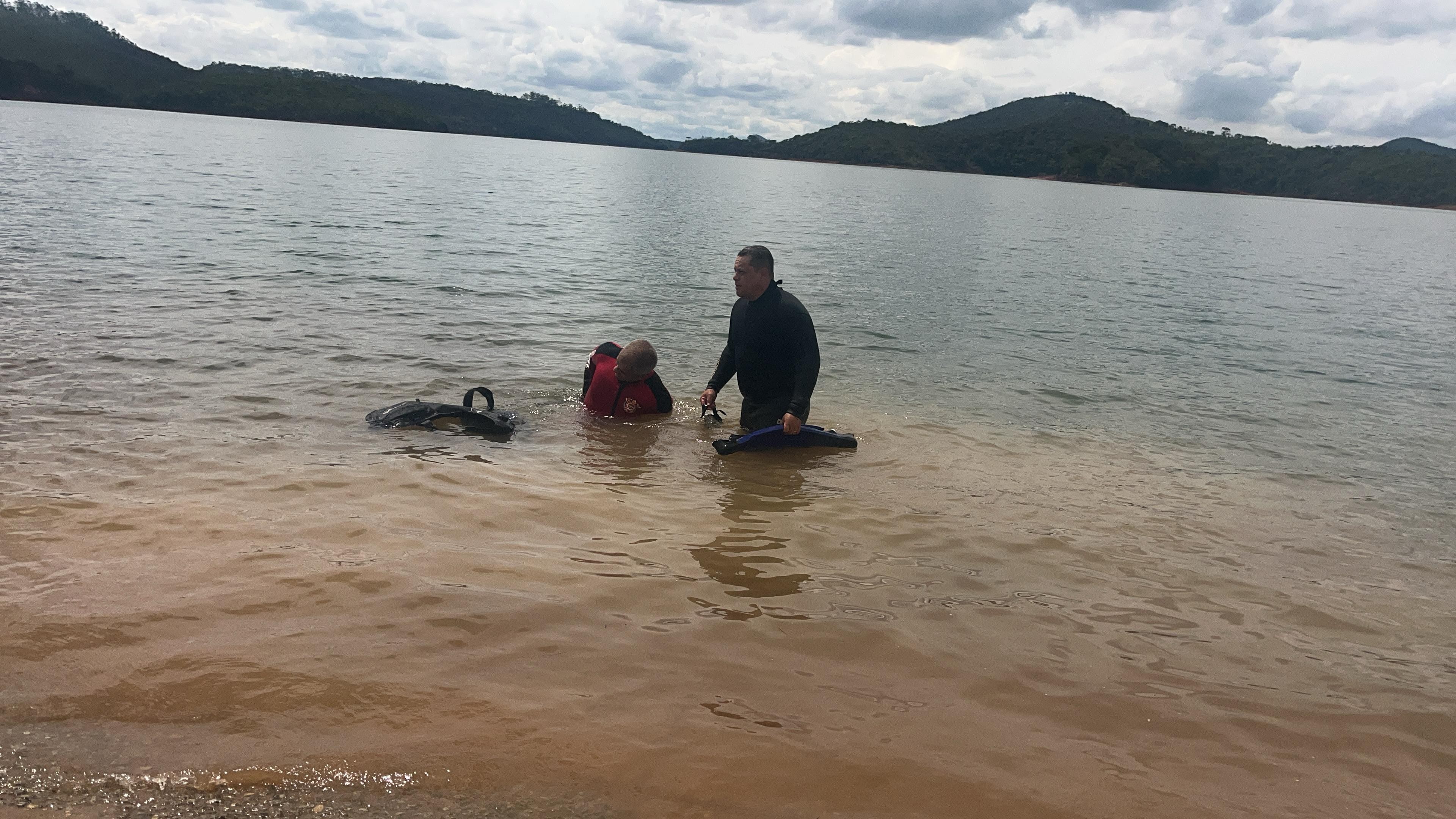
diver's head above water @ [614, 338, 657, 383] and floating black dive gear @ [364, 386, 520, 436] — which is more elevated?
diver's head above water @ [614, 338, 657, 383]

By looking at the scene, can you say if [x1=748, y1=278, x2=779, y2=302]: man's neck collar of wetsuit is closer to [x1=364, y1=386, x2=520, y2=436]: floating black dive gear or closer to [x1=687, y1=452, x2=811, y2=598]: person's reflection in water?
[x1=687, y1=452, x2=811, y2=598]: person's reflection in water

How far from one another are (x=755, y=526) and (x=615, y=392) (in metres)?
3.53

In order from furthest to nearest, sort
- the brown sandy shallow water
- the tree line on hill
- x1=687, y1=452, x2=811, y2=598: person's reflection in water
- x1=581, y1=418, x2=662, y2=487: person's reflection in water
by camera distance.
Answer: the tree line on hill < x1=581, y1=418, x2=662, y2=487: person's reflection in water < x1=687, y1=452, x2=811, y2=598: person's reflection in water < the brown sandy shallow water

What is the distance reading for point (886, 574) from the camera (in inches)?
236

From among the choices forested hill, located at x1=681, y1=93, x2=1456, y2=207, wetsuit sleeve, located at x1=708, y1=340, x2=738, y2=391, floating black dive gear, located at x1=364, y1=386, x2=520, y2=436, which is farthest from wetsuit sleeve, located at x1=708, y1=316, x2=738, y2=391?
forested hill, located at x1=681, y1=93, x2=1456, y2=207

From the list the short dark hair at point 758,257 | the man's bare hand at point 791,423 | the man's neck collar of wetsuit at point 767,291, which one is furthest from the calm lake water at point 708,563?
the short dark hair at point 758,257

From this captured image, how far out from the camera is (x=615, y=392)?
9.77m

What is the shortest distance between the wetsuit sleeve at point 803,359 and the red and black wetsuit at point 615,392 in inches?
68.5

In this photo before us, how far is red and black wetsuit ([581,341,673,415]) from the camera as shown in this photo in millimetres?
9766

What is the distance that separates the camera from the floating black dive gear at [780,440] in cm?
877

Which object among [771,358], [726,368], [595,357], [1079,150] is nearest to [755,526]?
[771,358]

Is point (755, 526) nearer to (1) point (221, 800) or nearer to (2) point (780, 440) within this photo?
(2) point (780, 440)

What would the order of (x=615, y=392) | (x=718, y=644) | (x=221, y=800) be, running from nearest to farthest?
(x=221, y=800), (x=718, y=644), (x=615, y=392)

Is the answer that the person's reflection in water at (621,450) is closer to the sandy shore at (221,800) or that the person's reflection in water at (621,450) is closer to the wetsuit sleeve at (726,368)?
the wetsuit sleeve at (726,368)
